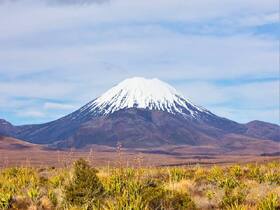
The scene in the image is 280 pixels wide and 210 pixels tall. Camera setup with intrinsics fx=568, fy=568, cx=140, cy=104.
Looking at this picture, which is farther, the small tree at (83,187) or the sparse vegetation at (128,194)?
the small tree at (83,187)

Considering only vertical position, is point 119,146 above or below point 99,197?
above

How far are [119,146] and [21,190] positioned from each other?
18.2 feet

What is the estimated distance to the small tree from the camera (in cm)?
1577

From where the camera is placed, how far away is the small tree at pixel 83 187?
621 inches

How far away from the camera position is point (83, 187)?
53.5 ft

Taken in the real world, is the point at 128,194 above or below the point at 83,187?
below

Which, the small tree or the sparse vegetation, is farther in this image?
the small tree

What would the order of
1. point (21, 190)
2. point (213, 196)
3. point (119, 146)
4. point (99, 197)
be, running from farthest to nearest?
point (21, 190) < point (213, 196) < point (99, 197) < point (119, 146)

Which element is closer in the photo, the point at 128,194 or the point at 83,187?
the point at 128,194

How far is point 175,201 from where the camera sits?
15336 millimetres

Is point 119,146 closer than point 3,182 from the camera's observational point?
Yes

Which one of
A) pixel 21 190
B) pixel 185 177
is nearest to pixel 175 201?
pixel 21 190

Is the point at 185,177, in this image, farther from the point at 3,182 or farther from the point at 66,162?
the point at 3,182

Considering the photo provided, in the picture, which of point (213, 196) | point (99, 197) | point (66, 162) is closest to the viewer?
point (99, 197)
